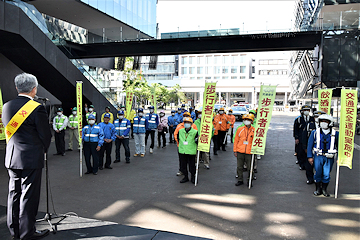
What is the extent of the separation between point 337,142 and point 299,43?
1477cm

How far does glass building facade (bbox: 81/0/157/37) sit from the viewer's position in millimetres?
25520

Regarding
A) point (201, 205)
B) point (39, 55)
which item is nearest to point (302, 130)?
point (201, 205)

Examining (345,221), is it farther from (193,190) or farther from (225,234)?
(193,190)

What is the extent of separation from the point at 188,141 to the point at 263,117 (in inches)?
86.2

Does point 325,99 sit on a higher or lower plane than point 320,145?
higher

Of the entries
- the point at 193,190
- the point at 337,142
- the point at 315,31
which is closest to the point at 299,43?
the point at 315,31

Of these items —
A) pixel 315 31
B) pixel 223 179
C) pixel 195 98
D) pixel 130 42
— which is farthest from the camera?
pixel 195 98

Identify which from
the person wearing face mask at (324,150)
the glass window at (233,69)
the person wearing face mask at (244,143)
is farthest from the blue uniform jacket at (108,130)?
the glass window at (233,69)

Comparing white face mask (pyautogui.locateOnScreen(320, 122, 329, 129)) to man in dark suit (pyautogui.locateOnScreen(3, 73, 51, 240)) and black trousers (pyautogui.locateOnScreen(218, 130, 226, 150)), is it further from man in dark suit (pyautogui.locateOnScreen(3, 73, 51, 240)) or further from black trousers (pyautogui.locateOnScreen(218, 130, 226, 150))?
black trousers (pyautogui.locateOnScreen(218, 130, 226, 150))

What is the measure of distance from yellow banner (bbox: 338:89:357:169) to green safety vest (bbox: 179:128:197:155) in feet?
12.1

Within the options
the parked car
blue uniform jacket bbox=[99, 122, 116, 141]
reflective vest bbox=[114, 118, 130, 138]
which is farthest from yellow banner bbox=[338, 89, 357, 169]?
the parked car

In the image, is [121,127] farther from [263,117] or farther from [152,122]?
[263,117]

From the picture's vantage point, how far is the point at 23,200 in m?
3.89

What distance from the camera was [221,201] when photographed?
639 cm
